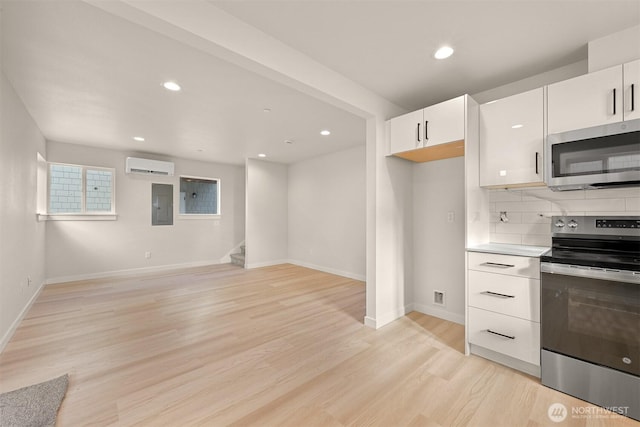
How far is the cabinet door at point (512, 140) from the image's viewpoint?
2.10 meters

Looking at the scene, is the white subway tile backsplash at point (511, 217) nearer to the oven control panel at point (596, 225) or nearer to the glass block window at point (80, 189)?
the oven control panel at point (596, 225)

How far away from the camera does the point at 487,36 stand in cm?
194

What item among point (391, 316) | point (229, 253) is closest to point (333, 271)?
point (391, 316)

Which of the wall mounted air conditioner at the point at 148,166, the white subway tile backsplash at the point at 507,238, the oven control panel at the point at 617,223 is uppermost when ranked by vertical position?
the wall mounted air conditioner at the point at 148,166

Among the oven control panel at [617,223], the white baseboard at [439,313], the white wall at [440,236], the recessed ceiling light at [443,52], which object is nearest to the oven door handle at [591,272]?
the oven control panel at [617,223]

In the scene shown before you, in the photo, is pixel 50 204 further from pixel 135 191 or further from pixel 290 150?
pixel 290 150

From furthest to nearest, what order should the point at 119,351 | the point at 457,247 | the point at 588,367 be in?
the point at 457,247 → the point at 119,351 → the point at 588,367

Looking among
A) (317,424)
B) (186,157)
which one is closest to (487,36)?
(317,424)

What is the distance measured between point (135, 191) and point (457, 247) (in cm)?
595

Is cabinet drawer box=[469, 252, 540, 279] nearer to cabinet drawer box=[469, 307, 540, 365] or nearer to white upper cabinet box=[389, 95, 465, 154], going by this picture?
cabinet drawer box=[469, 307, 540, 365]

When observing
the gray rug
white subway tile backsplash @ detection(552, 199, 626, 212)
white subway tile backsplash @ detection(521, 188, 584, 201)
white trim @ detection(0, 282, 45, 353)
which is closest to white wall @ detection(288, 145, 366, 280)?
white subway tile backsplash @ detection(521, 188, 584, 201)

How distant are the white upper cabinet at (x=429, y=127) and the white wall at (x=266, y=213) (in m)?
4.02

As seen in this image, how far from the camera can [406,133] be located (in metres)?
2.73

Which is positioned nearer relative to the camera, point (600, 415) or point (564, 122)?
point (600, 415)
